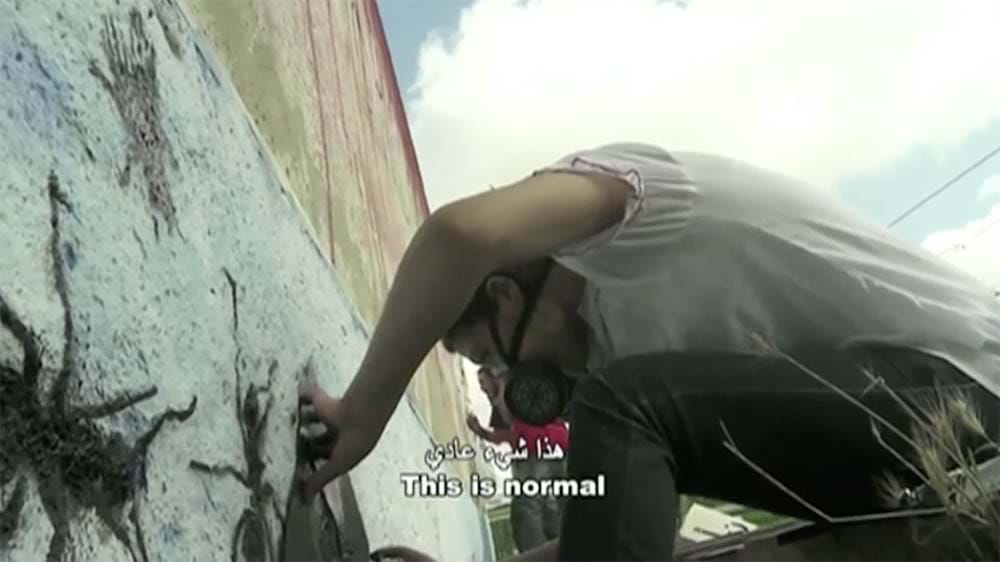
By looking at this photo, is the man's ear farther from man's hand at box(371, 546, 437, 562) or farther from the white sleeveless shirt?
man's hand at box(371, 546, 437, 562)

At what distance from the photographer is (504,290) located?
108 centimetres

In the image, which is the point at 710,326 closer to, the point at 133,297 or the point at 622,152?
the point at 622,152

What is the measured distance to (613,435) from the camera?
2.73ft

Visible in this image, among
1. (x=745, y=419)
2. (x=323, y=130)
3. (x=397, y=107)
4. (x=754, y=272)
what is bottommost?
(x=745, y=419)

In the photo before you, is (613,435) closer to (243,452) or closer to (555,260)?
(555,260)

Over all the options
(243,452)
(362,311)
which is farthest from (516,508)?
(243,452)

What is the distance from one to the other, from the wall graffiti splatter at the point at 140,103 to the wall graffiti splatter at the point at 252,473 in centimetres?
17

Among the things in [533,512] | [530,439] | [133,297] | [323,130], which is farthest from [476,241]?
[533,512]

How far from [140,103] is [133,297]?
0.19 m

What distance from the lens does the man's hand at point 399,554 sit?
1.43 m

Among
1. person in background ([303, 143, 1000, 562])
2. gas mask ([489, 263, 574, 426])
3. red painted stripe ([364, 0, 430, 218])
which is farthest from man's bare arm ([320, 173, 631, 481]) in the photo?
red painted stripe ([364, 0, 430, 218])

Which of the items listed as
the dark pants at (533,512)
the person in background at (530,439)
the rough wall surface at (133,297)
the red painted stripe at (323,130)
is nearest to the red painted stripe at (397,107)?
the red painted stripe at (323,130)

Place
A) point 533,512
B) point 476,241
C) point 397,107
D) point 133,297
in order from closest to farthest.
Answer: point 133,297, point 476,241, point 533,512, point 397,107

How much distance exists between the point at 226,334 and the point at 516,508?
58.1 inches
